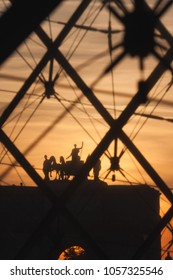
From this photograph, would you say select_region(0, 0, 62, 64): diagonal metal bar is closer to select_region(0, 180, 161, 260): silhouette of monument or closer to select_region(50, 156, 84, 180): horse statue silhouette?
select_region(50, 156, 84, 180): horse statue silhouette

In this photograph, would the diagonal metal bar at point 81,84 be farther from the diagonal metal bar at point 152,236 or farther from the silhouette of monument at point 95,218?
the silhouette of monument at point 95,218

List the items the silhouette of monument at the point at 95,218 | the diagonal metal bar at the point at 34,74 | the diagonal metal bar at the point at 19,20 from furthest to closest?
the silhouette of monument at the point at 95,218 → the diagonal metal bar at the point at 34,74 → the diagonal metal bar at the point at 19,20

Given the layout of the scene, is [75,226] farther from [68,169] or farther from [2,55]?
[68,169]

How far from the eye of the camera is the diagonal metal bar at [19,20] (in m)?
3.67

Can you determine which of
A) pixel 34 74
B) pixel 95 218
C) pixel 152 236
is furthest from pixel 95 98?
pixel 95 218

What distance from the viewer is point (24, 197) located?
83.6 ft

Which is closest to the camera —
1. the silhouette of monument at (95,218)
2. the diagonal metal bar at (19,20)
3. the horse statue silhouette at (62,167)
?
the diagonal metal bar at (19,20)

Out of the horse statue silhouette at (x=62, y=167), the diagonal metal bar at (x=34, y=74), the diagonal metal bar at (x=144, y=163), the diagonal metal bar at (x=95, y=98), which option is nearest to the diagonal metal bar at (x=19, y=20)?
the diagonal metal bar at (x=95, y=98)

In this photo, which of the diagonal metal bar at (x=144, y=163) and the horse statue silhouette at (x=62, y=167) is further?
the horse statue silhouette at (x=62, y=167)

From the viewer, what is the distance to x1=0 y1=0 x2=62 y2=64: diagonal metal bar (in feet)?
12.0

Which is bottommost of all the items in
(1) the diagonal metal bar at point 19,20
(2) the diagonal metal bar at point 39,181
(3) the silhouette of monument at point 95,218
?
(1) the diagonal metal bar at point 19,20

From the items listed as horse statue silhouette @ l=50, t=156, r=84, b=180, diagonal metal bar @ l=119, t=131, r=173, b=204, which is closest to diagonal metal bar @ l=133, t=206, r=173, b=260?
diagonal metal bar @ l=119, t=131, r=173, b=204

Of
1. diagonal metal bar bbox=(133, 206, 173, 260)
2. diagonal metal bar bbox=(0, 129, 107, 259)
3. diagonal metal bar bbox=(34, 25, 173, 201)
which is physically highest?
diagonal metal bar bbox=(34, 25, 173, 201)
